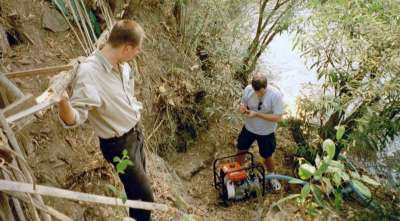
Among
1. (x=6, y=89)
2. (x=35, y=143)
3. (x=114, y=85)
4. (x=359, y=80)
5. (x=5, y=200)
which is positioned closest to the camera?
(x=5, y=200)

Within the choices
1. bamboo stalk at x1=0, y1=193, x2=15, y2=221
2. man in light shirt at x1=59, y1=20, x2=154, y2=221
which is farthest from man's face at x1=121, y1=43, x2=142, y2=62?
bamboo stalk at x1=0, y1=193, x2=15, y2=221

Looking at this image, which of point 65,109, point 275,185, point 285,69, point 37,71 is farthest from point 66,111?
point 285,69

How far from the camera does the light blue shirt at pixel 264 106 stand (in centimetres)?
371

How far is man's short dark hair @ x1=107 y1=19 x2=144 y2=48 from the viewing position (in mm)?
2104

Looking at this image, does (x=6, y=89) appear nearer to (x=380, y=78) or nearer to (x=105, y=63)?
(x=105, y=63)

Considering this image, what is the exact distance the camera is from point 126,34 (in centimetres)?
210

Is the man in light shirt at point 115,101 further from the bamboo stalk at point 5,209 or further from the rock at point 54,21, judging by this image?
the rock at point 54,21

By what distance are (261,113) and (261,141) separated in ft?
1.32

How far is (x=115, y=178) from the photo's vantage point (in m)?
2.98

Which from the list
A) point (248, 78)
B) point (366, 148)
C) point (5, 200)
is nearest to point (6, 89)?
point (5, 200)

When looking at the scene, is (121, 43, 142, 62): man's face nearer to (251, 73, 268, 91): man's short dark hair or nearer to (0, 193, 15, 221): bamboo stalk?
(0, 193, 15, 221): bamboo stalk

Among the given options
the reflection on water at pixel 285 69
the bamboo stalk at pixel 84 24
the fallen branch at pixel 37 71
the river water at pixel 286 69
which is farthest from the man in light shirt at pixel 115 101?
the reflection on water at pixel 285 69

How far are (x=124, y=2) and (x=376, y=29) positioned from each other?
244 centimetres

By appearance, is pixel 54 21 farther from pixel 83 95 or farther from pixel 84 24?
pixel 83 95
